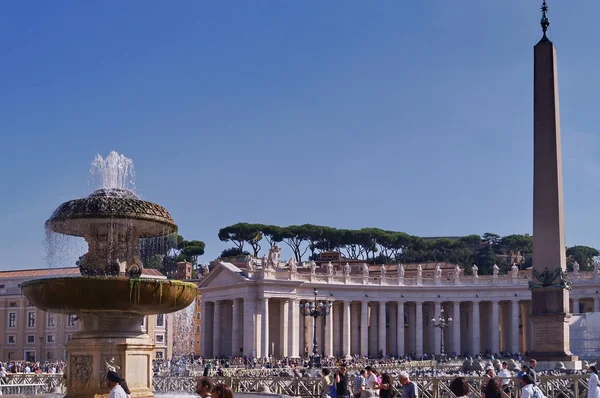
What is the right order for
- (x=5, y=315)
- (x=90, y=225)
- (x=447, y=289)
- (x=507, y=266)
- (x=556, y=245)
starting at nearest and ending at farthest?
(x=90, y=225), (x=556, y=245), (x=447, y=289), (x=5, y=315), (x=507, y=266)

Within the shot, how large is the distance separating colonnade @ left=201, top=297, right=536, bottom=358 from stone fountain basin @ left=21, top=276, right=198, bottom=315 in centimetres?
5764

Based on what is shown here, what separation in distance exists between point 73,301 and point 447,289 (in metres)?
67.3

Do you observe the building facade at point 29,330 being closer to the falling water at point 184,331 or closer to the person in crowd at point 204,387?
the falling water at point 184,331

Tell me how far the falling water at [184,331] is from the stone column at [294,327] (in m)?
22.4

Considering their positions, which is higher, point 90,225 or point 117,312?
point 90,225

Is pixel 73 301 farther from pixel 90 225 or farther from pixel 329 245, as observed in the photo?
pixel 329 245

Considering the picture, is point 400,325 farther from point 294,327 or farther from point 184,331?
point 184,331

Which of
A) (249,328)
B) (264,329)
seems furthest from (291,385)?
(264,329)

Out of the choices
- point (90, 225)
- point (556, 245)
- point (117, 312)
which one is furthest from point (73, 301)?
point (556, 245)

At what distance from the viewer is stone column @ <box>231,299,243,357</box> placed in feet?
249

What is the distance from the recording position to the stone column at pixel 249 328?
72.9 m

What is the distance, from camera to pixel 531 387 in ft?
39.4

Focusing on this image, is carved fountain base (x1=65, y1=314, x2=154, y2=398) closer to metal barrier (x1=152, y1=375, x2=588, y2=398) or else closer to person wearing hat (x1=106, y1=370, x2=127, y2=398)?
person wearing hat (x1=106, y1=370, x2=127, y2=398)

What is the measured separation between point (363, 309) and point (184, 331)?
29.8 m
